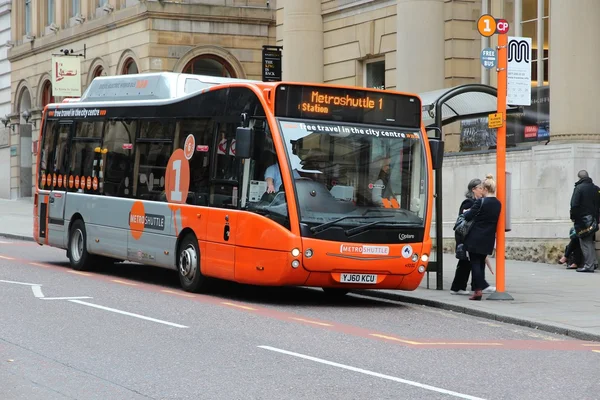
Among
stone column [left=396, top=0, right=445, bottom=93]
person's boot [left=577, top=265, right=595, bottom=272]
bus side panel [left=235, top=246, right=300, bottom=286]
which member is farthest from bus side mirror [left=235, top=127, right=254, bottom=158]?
stone column [left=396, top=0, right=445, bottom=93]

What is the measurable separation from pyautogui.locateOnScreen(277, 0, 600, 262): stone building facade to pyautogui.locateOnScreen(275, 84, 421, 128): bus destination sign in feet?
23.8

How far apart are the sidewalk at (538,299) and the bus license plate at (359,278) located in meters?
1.14

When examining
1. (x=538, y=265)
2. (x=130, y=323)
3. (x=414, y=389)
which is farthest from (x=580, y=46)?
(x=414, y=389)

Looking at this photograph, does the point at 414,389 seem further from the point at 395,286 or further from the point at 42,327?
the point at 395,286

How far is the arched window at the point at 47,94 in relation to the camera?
158 feet

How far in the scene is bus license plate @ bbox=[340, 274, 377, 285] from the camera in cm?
1505

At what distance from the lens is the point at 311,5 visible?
31.4 metres

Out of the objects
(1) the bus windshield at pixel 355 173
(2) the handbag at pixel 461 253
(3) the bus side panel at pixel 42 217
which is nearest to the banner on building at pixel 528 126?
(2) the handbag at pixel 461 253

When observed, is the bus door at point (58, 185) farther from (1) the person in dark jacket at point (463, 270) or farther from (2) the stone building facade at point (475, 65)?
(2) the stone building facade at point (475, 65)

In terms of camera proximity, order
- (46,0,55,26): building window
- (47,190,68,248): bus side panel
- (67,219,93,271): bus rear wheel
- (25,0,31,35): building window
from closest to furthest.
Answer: (67,219,93,271): bus rear wheel
(47,190,68,248): bus side panel
(46,0,55,26): building window
(25,0,31,35): building window

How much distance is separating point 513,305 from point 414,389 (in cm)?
682

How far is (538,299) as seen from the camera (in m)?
16.3

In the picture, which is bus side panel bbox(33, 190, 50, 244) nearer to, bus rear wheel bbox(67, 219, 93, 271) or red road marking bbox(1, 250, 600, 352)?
bus rear wheel bbox(67, 219, 93, 271)

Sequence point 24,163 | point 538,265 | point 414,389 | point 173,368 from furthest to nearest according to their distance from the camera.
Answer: point 24,163 → point 538,265 → point 173,368 → point 414,389
